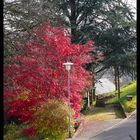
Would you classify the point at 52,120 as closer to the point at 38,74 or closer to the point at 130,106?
the point at 38,74

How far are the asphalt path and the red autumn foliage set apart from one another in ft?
7.08

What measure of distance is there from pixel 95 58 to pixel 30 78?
10.1 metres

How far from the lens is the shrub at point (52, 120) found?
43.0 feet

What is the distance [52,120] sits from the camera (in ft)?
43.0

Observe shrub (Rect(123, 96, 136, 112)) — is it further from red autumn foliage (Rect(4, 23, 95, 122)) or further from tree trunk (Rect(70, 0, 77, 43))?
red autumn foliage (Rect(4, 23, 95, 122))

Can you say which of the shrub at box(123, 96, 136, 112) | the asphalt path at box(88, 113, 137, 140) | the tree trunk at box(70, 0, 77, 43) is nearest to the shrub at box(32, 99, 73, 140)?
the asphalt path at box(88, 113, 137, 140)

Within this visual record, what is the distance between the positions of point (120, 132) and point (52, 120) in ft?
12.1

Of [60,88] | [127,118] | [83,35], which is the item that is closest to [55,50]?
[60,88]

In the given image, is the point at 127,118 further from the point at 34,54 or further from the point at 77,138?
the point at 34,54

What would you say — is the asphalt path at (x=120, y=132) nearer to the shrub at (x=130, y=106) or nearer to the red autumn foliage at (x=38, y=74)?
the red autumn foliage at (x=38, y=74)

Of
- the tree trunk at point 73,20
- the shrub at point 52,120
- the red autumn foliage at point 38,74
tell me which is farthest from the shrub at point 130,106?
the shrub at point 52,120

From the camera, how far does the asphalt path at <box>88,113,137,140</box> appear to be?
14092mm

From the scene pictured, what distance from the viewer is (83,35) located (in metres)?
22.8

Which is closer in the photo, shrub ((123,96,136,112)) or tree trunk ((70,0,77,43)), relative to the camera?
shrub ((123,96,136,112))
